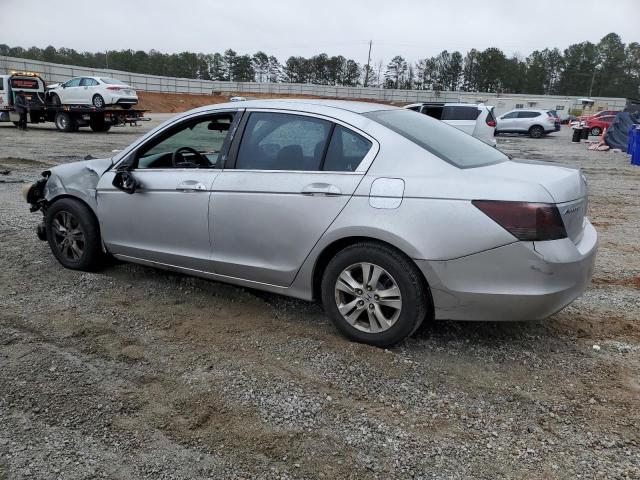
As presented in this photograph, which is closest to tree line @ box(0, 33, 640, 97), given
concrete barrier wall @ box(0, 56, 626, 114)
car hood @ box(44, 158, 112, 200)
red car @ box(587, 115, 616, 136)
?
concrete barrier wall @ box(0, 56, 626, 114)

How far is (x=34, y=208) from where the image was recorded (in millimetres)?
5078

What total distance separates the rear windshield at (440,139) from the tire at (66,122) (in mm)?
21477

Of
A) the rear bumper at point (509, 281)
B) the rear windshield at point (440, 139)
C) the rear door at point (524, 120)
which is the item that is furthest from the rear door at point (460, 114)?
the rear bumper at point (509, 281)

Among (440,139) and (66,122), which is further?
(66,122)

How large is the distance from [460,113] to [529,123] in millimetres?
15291

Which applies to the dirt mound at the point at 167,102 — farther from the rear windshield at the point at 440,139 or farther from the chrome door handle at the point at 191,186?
the rear windshield at the point at 440,139

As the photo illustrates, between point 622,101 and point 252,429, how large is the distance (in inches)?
3340

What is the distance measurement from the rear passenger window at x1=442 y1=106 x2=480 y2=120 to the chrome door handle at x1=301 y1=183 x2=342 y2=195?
54.9 ft

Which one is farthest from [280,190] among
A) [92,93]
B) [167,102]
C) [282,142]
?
[167,102]

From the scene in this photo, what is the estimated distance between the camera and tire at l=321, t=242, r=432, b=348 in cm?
316

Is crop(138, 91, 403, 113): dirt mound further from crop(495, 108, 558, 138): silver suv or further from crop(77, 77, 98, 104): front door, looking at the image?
crop(77, 77, 98, 104): front door

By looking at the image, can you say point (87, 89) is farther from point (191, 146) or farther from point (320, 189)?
point (320, 189)

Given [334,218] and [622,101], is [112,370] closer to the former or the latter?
[334,218]

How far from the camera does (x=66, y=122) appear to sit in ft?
72.8
